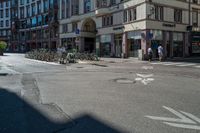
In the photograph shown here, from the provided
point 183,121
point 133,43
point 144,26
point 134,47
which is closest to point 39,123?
point 183,121

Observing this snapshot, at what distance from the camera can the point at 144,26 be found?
34.4m

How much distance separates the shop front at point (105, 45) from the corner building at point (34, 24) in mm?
20929

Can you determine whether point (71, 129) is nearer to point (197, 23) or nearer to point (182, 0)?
point (182, 0)

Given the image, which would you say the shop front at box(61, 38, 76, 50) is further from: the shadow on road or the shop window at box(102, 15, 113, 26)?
the shadow on road

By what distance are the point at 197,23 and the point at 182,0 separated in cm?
486

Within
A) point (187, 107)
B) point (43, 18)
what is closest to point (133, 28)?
point (187, 107)

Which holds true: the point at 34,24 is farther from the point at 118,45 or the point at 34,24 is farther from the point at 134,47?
the point at 134,47

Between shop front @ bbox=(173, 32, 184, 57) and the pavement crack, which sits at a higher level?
shop front @ bbox=(173, 32, 184, 57)

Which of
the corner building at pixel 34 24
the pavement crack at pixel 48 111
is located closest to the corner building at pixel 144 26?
the corner building at pixel 34 24

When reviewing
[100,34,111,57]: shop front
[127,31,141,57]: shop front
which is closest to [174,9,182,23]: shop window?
[127,31,141,57]: shop front

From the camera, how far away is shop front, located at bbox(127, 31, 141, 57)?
3633cm

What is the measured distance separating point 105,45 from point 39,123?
126 feet

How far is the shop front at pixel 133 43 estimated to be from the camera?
36.3m

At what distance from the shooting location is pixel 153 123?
20.1 ft
